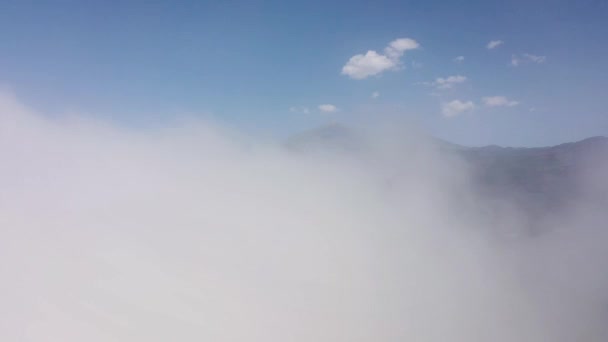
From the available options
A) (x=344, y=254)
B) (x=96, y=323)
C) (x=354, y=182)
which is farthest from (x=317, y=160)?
(x=96, y=323)

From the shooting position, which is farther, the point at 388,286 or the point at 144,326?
the point at 388,286

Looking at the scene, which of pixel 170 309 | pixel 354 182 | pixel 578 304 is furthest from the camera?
pixel 354 182

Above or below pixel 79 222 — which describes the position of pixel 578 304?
below

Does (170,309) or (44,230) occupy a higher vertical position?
(44,230)

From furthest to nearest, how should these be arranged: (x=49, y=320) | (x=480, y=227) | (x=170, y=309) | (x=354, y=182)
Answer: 1. (x=354, y=182)
2. (x=480, y=227)
3. (x=170, y=309)
4. (x=49, y=320)

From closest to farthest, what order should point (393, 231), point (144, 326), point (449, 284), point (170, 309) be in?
point (144, 326), point (170, 309), point (449, 284), point (393, 231)

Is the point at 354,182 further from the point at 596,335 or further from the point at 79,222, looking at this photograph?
the point at 79,222

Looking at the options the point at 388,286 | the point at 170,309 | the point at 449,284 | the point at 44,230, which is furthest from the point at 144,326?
the point at 449,284

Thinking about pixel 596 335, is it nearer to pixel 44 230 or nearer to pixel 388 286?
pixel 388 286

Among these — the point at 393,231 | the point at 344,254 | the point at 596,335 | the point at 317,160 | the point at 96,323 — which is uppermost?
the point at 317,160
